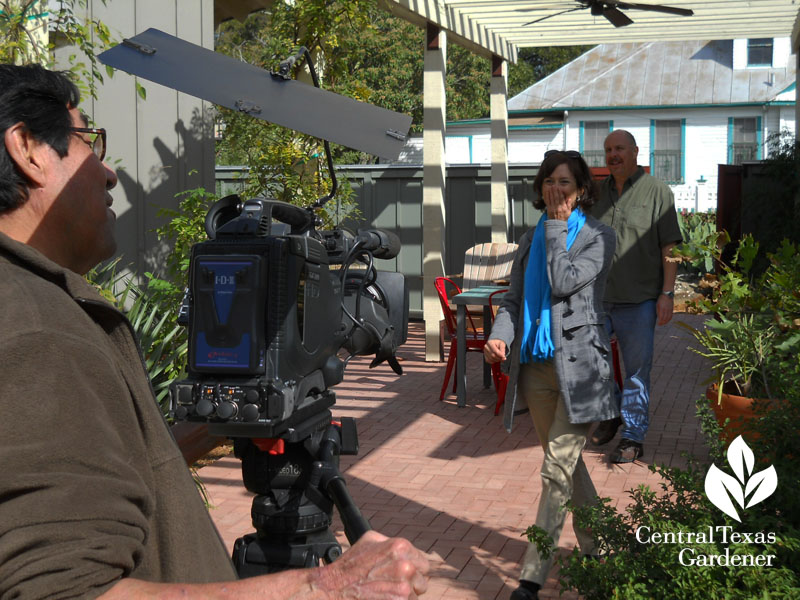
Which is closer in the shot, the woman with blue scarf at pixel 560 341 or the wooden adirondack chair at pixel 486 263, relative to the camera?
the woman with blue scarf at pixel 560 341

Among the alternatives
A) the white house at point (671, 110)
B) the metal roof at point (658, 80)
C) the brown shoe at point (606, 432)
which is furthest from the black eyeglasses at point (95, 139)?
the metal roof at point (658, 80)

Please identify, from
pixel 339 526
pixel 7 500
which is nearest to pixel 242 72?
pixel 7 500

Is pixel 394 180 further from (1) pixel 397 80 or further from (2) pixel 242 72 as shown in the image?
(1) pixel 397 80

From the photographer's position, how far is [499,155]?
11227 mm

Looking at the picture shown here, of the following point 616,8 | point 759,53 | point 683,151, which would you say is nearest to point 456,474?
point 616,8

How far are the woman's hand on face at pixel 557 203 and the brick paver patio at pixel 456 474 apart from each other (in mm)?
1324

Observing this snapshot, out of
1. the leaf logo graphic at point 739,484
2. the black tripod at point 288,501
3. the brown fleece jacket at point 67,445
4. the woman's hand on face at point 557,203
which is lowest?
the leaf logo graphic at point 739,484

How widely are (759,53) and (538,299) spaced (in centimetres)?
2947

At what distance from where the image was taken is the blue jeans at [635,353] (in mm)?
5695

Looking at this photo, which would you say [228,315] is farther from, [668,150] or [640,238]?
[668,150]

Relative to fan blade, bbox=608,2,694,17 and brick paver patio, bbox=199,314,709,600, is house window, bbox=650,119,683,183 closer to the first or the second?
fan blade, bbox=608,2,694,17

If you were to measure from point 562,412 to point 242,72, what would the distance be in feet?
7.06

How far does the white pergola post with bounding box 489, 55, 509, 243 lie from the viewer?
438 inches

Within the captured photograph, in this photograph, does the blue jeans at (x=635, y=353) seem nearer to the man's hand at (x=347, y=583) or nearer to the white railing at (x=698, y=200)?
the man's hand at (x=347, y=583)
